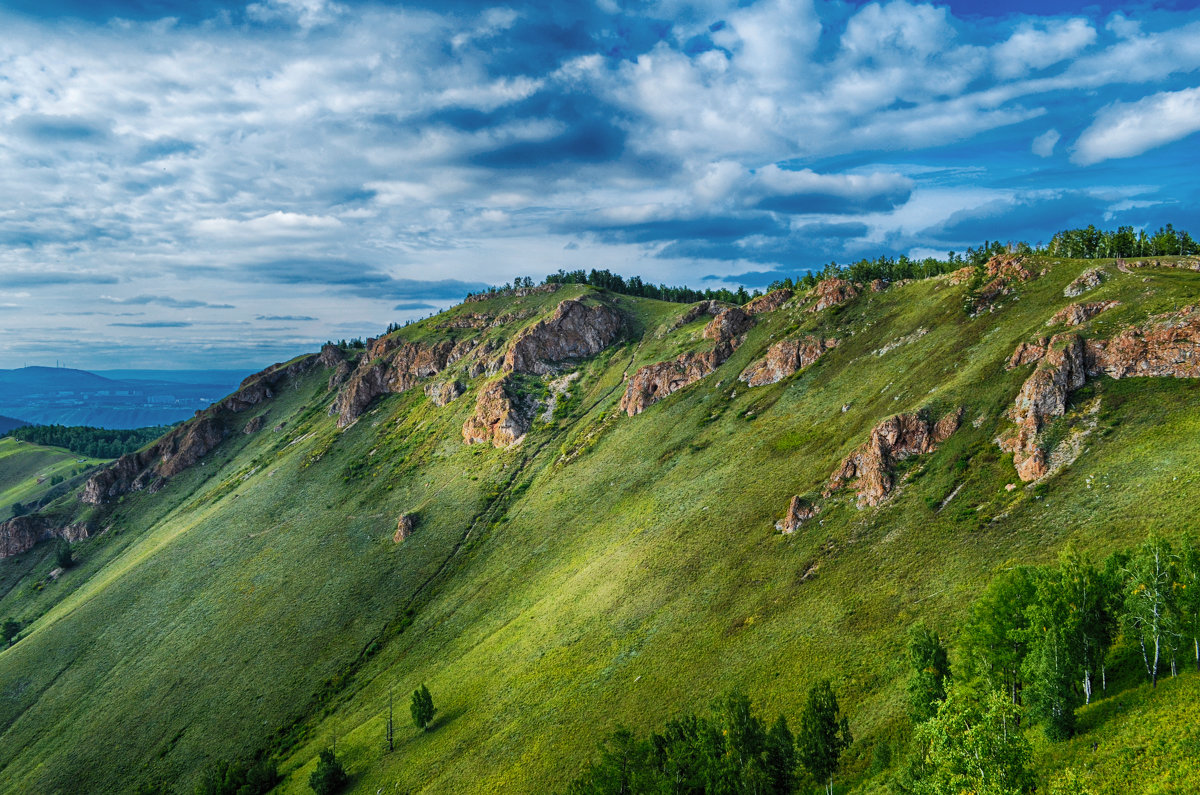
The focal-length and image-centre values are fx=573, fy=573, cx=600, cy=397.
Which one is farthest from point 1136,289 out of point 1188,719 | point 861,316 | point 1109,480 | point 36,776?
point 36,776

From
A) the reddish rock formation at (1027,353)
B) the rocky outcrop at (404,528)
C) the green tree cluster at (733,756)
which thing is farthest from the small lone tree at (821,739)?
the rocky outcrop at (404,528)

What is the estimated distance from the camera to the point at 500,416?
173 metres

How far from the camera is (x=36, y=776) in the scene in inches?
3907

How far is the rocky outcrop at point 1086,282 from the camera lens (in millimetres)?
90562

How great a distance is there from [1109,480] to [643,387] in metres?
104

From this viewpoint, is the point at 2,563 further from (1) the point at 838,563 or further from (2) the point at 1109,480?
(2) the point at 1109,480

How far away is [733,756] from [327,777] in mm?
59226

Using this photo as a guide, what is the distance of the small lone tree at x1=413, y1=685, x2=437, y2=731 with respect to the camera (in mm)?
81625

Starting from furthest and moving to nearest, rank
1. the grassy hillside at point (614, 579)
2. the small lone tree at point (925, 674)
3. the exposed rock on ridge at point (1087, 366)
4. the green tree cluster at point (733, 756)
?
the exposed rock on ridge at point (1087, 366) → the grassy hillside at point (614, 579) → the green tree cluster at point (733, 756) → the small lone tree at point (925, 674)

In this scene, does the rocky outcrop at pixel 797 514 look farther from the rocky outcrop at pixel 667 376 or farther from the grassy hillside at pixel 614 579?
the rocky outcrop at pixel 667 376

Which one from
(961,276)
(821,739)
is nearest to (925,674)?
(821,739)

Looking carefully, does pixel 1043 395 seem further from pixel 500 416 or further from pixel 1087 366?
pixel 500 416

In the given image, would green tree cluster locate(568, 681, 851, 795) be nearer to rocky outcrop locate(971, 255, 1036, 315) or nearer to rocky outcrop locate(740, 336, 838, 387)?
rocky outcrop locate(971, 255, 1036, 315)

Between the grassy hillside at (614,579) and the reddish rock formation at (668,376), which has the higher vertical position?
the reddish rock formation at (668,376)
